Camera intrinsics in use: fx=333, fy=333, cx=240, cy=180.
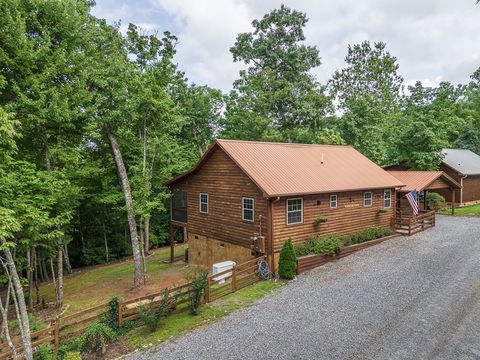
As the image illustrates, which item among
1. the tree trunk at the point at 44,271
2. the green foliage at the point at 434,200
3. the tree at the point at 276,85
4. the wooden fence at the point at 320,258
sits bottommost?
the tree trunk at the point at 44,271

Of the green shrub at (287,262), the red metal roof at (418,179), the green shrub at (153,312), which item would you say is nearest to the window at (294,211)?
the green shrub at (287,262)

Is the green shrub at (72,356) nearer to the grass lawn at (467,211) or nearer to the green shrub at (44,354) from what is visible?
the green shrub at (44,354)

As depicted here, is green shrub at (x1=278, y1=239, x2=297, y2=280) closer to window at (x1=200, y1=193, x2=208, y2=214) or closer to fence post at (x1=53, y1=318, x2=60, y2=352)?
window at (x1=200, y1=193, x2=208, y2=214)

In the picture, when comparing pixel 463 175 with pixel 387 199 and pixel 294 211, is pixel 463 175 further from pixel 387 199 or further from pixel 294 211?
pixel 294 211

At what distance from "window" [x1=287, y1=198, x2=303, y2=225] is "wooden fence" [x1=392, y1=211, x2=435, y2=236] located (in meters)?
7.57

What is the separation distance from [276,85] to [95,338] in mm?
28673

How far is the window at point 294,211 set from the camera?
14.5 meters

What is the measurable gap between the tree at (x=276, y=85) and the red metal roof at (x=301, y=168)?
38.5 feet

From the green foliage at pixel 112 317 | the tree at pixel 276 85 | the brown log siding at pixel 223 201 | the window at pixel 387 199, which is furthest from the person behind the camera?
the tree at pixel 276 85

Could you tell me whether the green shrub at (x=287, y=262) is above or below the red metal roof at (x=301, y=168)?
below

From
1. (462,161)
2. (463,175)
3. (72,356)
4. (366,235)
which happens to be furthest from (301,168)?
(462,161)

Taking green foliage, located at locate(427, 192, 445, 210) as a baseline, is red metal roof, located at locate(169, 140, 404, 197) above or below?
above

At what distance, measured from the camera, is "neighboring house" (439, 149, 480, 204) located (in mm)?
29125

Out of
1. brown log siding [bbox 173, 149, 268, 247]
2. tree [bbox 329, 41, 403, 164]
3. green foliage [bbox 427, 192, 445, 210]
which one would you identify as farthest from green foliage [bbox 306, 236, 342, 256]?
tree [bbox 329, 41, 403, 164]
